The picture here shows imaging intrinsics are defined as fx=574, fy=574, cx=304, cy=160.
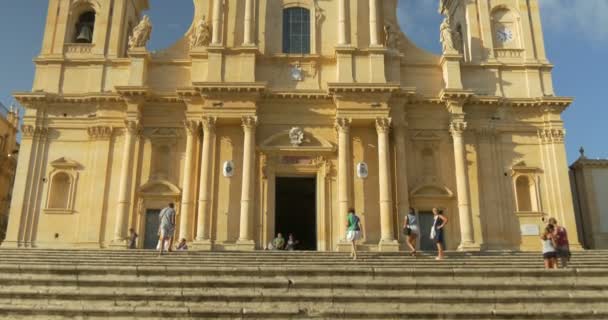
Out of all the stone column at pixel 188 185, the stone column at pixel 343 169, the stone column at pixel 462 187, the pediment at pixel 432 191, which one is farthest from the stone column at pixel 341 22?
the stone column at pixel 188 185

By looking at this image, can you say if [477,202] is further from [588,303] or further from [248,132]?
[588,303]

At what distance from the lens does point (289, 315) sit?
9648 mm

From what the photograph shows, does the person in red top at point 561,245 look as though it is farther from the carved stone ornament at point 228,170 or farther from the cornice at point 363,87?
the carved stone ornament at point 228,170

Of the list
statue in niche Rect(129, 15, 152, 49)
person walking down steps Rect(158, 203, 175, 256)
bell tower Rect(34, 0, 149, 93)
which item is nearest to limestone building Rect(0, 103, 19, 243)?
bell tower Rect(34, 0, 149, 93)

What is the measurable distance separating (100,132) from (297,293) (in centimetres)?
1616

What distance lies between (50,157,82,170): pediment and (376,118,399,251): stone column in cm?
1226

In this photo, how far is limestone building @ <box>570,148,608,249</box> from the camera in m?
26.9

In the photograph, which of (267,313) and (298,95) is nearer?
(267,313)

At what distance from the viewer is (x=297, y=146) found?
2314cm

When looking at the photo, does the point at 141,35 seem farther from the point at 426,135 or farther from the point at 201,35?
the point at 426,135

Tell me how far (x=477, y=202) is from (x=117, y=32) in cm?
1706

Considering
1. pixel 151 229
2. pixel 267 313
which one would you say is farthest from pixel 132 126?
pixel 267 313

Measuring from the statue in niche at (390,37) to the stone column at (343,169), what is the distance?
4.47m

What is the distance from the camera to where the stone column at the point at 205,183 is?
71.6 ft
